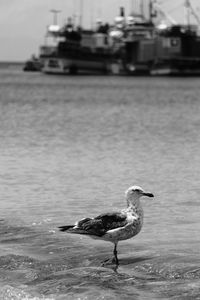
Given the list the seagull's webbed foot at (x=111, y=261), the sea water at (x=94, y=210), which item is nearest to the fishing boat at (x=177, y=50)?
the sea water at (x=94, y=210)

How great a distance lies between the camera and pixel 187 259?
47.3 feet

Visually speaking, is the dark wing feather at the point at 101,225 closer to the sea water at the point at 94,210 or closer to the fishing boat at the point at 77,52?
the sea water at the point at 94,210

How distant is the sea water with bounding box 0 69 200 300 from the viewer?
13.0m

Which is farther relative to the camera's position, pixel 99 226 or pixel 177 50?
pixel 177 50

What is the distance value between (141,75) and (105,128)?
447 ft

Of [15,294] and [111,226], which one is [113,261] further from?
[15,294]

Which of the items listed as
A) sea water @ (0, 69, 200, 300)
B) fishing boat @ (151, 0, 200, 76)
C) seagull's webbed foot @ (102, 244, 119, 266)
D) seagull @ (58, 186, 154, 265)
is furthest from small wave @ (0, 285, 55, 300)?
fishing boat @ (151, 0, 200, 76)

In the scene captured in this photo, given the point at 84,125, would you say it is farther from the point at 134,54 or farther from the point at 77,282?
the point at 134,54

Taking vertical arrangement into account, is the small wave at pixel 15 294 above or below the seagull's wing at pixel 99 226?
below

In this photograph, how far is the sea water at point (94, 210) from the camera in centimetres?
1300

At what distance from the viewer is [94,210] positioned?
1970 cm

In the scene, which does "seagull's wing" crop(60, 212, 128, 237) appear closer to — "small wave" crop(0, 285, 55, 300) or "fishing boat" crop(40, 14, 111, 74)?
"small wave" crop(0, 285, 55, 300)

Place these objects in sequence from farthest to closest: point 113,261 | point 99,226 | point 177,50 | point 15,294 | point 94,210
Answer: point 177,50 < point 94,210 < point 113,261 < point 99,226 < point 15,294

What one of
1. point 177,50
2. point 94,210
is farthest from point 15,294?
point 177,50
